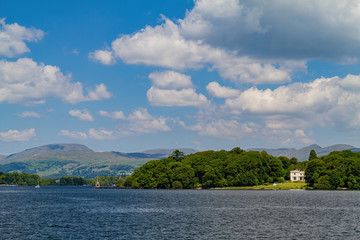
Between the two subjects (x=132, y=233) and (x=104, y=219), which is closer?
(x=132, y=233)

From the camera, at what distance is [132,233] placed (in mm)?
77312

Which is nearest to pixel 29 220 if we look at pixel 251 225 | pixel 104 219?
pixel 104 219

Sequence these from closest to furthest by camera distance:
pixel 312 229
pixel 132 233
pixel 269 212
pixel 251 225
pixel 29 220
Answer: pixel 132 233 → pixel 312 229 → pixel 251 225 → pixel 29 220 → pixel 269 212

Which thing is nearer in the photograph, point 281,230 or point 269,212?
point 281,230

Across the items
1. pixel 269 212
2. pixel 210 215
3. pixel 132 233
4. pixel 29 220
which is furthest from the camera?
pixel 269 212

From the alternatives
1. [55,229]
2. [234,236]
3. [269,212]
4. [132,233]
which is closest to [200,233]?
[234,236]

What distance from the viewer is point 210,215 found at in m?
109

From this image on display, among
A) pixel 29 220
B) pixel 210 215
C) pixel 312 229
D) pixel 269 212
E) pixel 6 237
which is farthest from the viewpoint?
pixel 269 212

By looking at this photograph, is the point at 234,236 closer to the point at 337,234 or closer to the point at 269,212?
the point at 337,234

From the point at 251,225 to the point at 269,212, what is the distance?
29867mm

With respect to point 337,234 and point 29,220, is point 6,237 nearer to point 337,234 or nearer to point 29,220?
point 29,220

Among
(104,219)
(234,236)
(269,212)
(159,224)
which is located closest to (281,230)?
(234,236)

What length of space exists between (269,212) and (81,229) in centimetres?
5642

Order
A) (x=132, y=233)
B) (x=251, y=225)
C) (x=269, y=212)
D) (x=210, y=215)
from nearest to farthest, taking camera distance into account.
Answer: (x=132, y=233)
(x=251, y=225)
(x=210, y=215)
(x=269, y=212)
